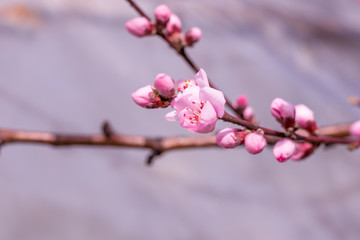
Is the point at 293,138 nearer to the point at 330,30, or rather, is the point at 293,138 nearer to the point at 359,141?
the point at 359,141

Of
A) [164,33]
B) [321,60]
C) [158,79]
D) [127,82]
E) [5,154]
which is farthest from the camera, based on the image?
[321,60]

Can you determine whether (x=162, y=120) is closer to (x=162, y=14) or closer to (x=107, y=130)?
(x=107, y=130)

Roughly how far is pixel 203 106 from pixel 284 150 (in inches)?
2.6

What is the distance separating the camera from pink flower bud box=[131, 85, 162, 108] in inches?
9.9

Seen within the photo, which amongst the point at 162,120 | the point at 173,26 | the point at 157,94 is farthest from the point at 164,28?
the point at 162,120

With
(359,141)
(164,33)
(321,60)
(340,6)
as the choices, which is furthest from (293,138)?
(340,6)

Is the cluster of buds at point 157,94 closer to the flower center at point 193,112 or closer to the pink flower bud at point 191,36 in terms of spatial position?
the flower center at point 193,112

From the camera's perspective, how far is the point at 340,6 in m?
1.21

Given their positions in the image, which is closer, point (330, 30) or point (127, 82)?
point (127, 82)

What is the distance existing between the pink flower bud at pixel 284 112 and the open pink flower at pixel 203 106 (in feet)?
0.23

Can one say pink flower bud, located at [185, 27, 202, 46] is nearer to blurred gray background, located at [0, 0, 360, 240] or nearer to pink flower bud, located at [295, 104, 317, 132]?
pink flower bud, located at [295, 104, 317, 132]

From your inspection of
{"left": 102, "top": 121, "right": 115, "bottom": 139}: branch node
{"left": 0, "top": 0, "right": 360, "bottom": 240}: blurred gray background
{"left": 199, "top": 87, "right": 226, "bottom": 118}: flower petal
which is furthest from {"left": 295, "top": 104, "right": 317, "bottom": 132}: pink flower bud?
{"left": 0, "top": 0, "right": 360, "bottom": 240}: blurred gray background

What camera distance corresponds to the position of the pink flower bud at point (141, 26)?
1.12ft

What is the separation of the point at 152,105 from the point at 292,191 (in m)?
0.83
